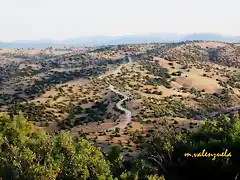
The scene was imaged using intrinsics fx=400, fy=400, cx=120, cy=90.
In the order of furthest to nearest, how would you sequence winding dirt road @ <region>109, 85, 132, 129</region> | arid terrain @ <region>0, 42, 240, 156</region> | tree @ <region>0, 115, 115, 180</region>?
arid terrain @ <region>0, 42, 240, 156</region> < winding dirt road @ <region>109, 85, 132, 129</region> < tree @ <region>0, 115, 115, 180</region>

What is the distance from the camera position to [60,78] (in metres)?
125

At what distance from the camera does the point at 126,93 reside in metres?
96.8

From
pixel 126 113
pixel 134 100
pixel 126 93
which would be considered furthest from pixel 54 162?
pixel 126 93

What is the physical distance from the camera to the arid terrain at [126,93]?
227 feet

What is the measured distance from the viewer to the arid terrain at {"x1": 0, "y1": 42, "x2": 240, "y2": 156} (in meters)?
69.2

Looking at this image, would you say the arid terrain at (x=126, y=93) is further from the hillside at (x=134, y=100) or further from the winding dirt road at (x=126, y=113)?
the winding dirt road at (x=126, y=113)

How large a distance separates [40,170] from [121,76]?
88.7m

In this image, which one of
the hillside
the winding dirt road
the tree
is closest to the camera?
the tree

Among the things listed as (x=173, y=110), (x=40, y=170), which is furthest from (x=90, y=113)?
(x=40, y=170)

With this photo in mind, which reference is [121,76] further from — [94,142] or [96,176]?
[96,176]

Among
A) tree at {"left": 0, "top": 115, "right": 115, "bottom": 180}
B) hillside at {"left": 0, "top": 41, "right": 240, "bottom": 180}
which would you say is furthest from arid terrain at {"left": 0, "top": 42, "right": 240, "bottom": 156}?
tree at {"left": 0, "top": 115, "right": 115, "bottom": 180}

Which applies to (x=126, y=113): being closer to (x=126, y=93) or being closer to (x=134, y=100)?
(x=134, y=100)

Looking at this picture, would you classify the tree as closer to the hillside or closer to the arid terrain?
the hillside

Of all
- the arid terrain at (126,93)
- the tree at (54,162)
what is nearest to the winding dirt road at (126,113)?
the arid terrain at (126,93)
